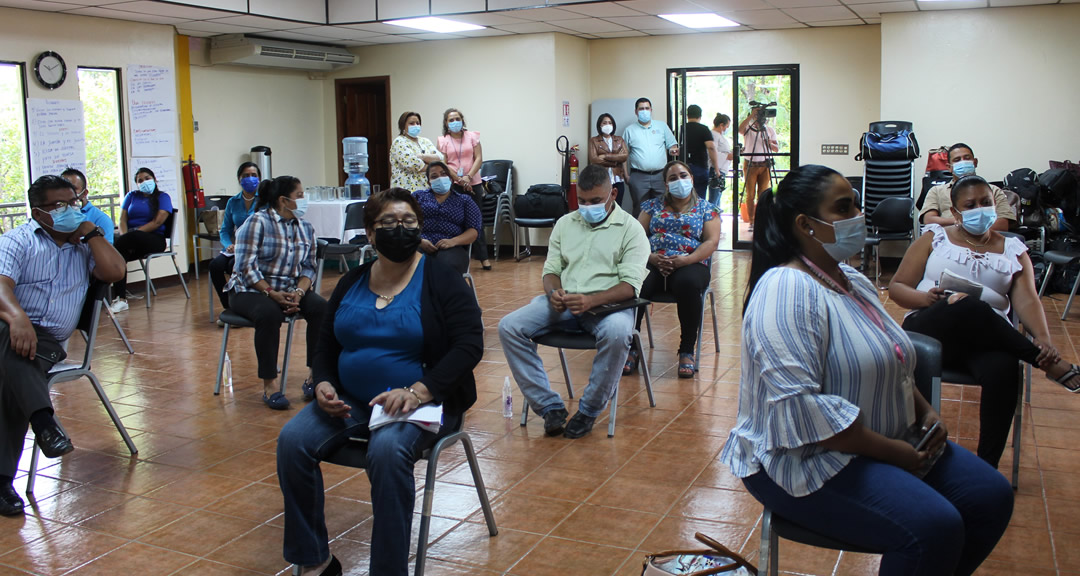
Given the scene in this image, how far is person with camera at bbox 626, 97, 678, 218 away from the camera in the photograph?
34.8ft

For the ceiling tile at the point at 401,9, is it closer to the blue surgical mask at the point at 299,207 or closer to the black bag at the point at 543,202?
the black bag at the point at 543,202

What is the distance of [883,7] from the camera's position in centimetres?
878

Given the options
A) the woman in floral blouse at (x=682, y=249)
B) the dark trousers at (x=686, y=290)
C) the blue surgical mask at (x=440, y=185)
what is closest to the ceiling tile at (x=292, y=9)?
the blue surgical mask at (x=440, y=185)

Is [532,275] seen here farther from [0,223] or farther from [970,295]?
[970,295]

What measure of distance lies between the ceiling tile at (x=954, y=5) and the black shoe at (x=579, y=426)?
20.1 feet

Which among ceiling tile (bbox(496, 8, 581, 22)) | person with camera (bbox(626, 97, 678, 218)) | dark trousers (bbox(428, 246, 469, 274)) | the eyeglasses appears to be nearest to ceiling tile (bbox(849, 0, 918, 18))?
person with camera (bbox(626, 97, 678, 218))

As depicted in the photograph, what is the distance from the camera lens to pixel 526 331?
14.2ft

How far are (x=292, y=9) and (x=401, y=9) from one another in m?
1.03

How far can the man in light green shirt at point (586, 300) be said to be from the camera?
14.0 feet

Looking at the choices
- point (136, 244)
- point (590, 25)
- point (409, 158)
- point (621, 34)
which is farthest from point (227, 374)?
point (621, 34)

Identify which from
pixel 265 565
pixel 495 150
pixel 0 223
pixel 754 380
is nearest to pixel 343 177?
pixel 495 150

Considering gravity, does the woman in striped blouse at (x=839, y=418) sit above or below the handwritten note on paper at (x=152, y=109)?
below

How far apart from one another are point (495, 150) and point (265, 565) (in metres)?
8.50

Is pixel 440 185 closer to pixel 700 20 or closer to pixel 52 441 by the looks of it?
pixel 52 441
